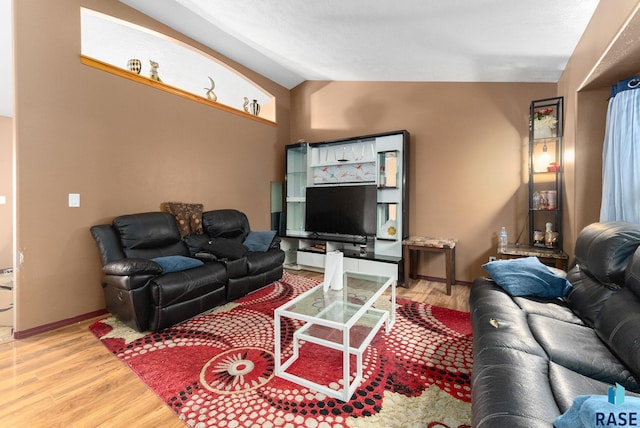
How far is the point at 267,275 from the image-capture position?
346 cm

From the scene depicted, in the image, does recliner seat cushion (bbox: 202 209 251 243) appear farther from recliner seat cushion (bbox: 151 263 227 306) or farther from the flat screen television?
the flat screen television

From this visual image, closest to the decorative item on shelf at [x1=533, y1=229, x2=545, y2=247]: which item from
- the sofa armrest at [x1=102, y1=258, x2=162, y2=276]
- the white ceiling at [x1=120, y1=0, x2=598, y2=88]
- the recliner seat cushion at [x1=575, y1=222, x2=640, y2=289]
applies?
the recliner seat cushion at [x1=575, y1=222, x2=640, y2=289]

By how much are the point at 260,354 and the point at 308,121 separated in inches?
156

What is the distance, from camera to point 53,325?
99.9 inches

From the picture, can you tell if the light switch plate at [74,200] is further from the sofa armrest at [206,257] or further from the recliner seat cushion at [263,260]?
the recliner seat cushion at [263,260]

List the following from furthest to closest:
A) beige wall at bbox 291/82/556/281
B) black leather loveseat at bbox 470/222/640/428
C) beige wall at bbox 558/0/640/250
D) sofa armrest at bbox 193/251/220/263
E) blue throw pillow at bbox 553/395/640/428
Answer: beige wall at bbox 291/82/556/281 < sofa armrest at bbox 193/251/220/263 < beige wall at bbox 558/0/640/250 < black leather loveseat at bbox 470/222/640/428 < blue throw pillow at bbox 553/395/640/428

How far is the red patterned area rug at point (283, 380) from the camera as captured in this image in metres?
1.51

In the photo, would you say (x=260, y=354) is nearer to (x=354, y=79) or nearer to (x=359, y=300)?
(x=359, y=300)

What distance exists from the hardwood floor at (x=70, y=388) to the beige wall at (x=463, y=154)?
11.3ft

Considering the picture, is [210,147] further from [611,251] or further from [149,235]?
[611,251]

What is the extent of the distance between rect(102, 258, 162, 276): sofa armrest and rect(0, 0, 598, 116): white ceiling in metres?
2.48

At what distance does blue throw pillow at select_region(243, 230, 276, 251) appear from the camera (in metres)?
3.64

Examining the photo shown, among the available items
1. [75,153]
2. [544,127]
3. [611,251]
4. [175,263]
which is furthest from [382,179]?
[75,153]

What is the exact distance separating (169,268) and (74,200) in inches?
42.8
